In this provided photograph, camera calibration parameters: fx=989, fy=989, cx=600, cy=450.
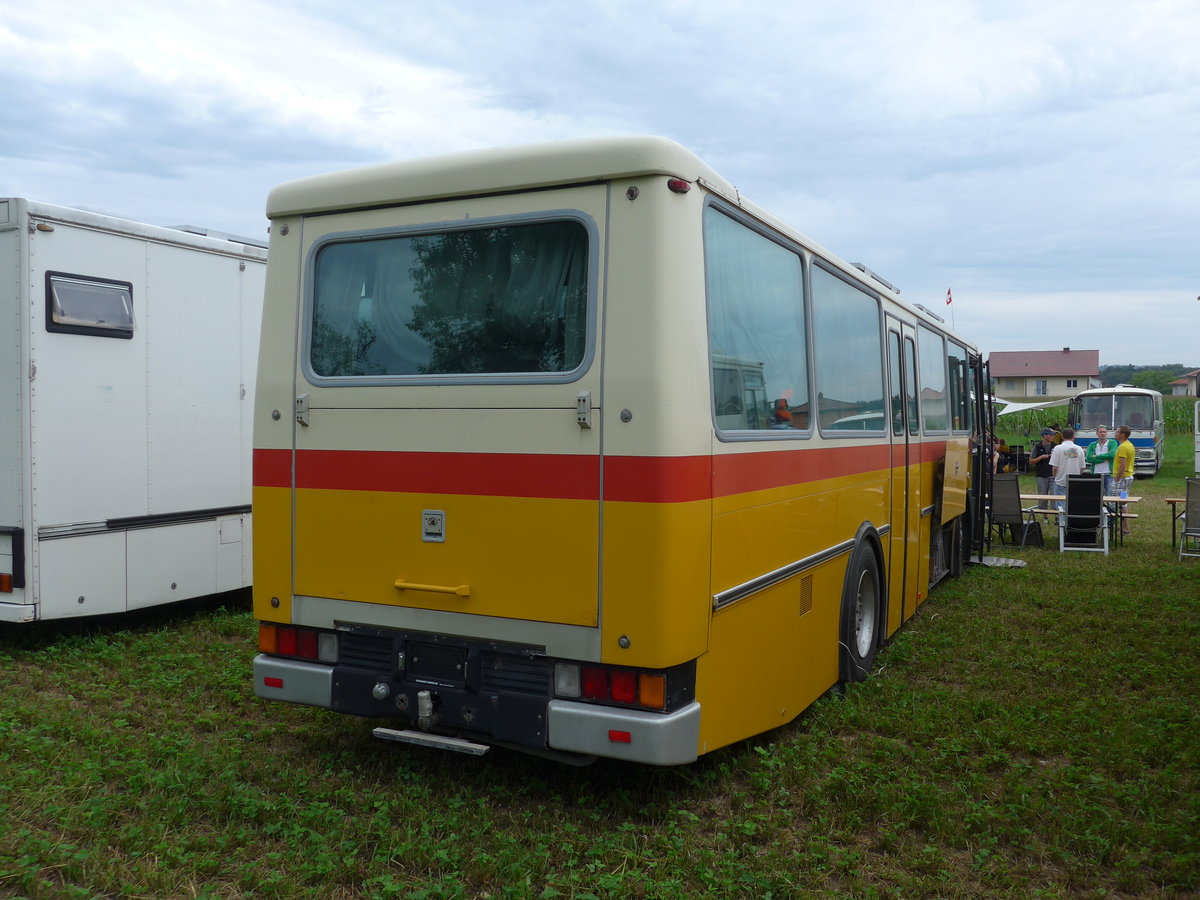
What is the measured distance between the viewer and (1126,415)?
2873 cm

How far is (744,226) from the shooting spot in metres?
4.64

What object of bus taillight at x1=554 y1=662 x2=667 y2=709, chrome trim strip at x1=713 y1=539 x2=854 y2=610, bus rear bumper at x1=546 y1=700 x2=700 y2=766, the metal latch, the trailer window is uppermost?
the trailer window

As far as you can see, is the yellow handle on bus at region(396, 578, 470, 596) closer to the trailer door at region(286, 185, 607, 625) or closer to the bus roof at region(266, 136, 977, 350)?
the trailer door at region(286, 185, 607, 625)

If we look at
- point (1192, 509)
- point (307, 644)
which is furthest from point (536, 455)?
Answer: point (1192, 509)

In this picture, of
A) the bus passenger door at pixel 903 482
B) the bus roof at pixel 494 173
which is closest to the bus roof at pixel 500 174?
the bus roof at pixel 494 173

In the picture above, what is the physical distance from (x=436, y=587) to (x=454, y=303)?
1251 millimetres

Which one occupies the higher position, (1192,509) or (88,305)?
(88,305)

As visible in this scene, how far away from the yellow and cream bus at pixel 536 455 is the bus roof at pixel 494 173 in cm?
1

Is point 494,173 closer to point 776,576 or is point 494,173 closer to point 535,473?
point 535,473

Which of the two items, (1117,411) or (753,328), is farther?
(1117,411)

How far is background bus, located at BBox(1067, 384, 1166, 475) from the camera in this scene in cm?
2819

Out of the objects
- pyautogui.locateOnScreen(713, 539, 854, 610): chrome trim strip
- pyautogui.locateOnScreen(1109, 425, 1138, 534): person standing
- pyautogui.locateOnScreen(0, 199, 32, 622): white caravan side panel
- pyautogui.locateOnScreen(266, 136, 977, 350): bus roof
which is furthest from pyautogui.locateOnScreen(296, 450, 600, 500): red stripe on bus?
pyautogui.locateOnScreen(1109, 425, 1138, 534): person standing

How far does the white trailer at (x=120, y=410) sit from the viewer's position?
21.3ft

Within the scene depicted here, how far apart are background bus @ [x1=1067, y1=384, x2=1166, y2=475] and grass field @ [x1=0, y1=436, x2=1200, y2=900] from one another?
80.2 feet
